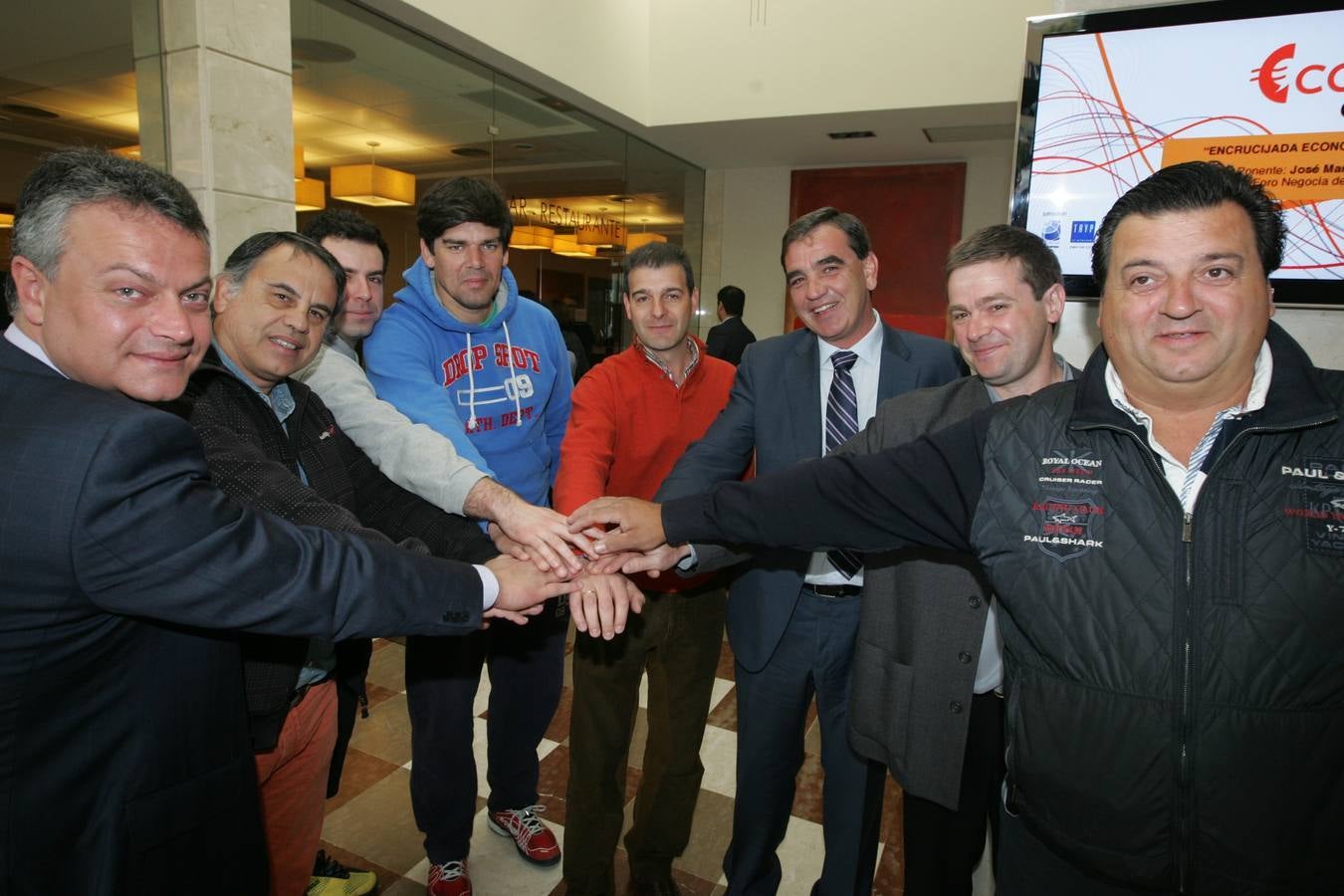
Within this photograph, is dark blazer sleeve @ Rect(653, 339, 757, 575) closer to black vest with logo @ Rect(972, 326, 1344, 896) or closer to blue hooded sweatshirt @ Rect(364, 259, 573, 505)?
blue hooded sweatshirt @ Rect(364, 259, 573, 505)

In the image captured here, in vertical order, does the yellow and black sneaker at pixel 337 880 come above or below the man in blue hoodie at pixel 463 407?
below

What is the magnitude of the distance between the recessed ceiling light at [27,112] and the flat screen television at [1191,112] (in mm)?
3785

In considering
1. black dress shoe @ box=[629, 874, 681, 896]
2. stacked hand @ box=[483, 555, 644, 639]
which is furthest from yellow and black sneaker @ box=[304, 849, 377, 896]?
stacked hand @ box=[483, 555, 644, 639]

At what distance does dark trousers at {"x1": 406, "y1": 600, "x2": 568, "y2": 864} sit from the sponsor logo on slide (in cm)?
230

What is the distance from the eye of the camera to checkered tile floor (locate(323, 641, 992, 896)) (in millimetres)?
2236

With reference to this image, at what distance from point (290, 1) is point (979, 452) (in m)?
4.40

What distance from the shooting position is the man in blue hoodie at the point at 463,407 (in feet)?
6.79

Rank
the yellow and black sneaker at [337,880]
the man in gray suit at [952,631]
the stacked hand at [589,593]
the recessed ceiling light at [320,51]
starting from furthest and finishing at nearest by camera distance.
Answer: the recessed ceiling light at [320,51]
the yellow and black sneaker at [337,880]
the stacked hand at [589,593]
the man in gray suit at [952,631]

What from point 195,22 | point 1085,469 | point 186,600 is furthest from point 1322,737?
point 195,22

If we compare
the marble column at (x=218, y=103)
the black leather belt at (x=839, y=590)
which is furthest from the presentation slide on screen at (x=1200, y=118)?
the marble column at (x=218, y=103)

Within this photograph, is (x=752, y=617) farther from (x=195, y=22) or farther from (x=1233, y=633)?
(x=195, y=22)

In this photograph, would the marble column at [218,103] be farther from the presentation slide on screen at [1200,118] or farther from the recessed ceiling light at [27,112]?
the presentation slide on screen at [1200,118]

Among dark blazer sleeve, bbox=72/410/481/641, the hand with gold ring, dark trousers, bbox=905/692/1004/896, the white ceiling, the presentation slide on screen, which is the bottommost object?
dark trousers, bbox=905/692/1004/896

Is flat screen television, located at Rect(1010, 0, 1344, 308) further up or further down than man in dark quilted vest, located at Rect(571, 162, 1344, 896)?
further up
